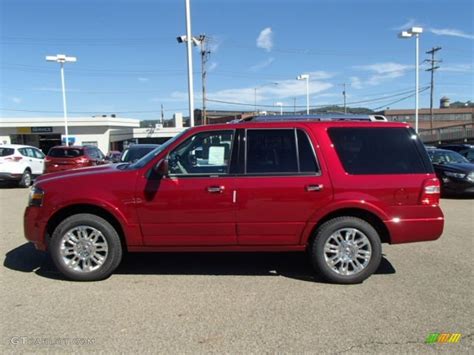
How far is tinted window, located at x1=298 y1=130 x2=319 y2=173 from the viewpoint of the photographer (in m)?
5.07

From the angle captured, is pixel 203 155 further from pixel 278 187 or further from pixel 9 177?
pixel 9 177

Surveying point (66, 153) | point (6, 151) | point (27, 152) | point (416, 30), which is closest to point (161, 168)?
point (66, 153)

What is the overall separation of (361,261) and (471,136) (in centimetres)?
3922

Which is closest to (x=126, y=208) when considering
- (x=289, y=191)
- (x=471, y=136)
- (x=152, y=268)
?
(x=152, y=268)

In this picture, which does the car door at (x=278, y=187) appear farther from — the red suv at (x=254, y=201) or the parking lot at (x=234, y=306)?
the parking lot at (x=234, y=306)

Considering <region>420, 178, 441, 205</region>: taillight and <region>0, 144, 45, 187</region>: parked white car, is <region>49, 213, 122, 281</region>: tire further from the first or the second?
<region>0, 144, 45, 187</region>: parked white car

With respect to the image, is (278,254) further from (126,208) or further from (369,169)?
(126,208)

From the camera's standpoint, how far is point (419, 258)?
Result: 6125mm

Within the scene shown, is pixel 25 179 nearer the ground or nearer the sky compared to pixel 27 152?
nearer the ground

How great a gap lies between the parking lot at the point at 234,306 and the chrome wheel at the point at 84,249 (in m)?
0.23

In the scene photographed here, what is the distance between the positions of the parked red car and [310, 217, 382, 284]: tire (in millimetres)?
12590

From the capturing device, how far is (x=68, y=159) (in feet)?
52.2

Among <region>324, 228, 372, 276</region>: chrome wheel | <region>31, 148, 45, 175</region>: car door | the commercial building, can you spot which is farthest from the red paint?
the commercial building

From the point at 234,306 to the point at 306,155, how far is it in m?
1.94
